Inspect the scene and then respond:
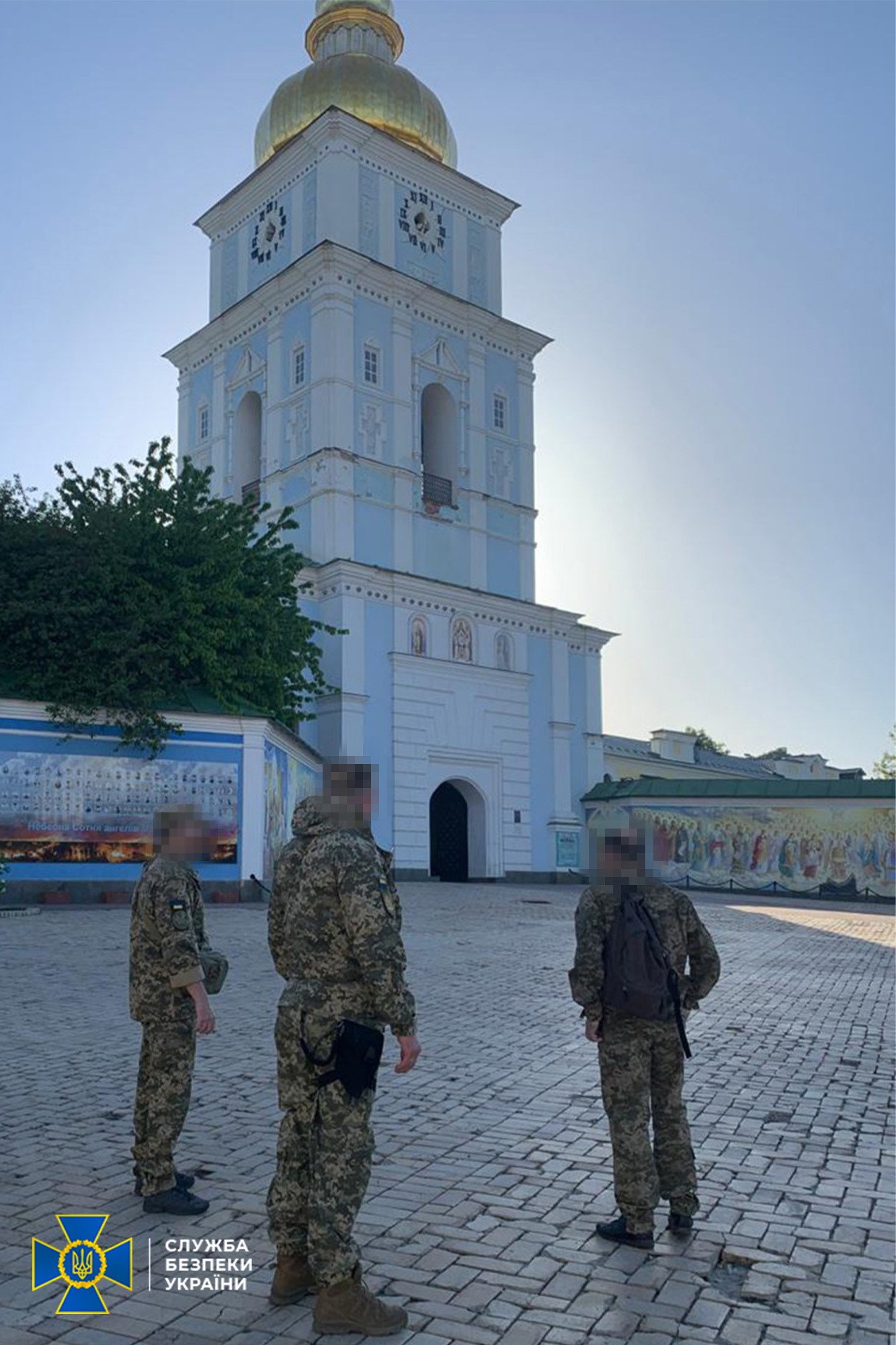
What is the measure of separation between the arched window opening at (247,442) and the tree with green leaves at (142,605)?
13796 mm

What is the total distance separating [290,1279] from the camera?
4059 mm

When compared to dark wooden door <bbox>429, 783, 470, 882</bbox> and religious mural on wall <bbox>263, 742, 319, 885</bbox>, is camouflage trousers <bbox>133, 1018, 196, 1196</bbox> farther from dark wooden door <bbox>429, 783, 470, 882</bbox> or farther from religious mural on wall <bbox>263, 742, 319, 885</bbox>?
dark wooden door <bbox>429, 783, 470, 882</bbox>

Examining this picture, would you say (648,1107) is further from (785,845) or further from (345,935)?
(785,845)

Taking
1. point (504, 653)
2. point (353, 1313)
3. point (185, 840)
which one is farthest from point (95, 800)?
point (504, 653)

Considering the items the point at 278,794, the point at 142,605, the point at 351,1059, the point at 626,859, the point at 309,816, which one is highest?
the point at 142,605

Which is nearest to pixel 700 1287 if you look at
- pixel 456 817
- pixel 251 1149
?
pixel 251 1149

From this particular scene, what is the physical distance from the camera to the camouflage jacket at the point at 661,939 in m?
4.84

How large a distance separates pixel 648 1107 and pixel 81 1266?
7.47 feet

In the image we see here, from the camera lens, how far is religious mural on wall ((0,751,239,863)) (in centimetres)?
2039

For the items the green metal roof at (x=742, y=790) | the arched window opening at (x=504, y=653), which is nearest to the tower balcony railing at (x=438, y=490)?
the arched window opening at (x=504, y=653)

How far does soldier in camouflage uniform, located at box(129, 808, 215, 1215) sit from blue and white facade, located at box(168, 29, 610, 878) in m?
27.9

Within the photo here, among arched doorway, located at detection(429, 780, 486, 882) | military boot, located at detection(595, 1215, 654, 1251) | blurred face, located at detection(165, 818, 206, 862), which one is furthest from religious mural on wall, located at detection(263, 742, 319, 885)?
military boot, located at detection(595, 1215, 654, 1251)

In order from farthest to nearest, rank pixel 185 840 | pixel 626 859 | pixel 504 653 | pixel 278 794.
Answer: pixel 504 653, pixel 278 794, pixel 185 840, pixel 626 859

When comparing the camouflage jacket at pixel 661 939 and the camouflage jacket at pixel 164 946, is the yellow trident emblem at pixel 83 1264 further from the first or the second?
the camouflage jacket at pixel 661 939
